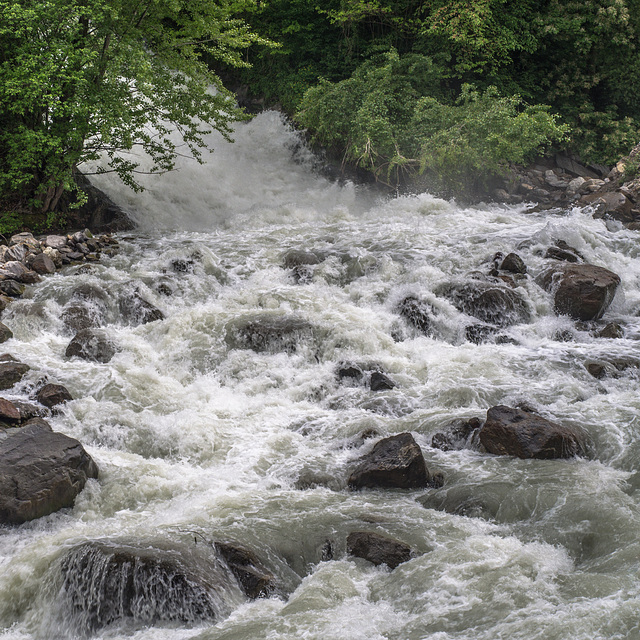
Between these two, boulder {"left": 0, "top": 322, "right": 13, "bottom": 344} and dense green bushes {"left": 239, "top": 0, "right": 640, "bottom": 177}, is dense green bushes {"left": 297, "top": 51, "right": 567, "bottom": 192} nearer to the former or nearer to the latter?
dense green bushes {"left": 239, "top": 0, "right": 640, "bottom": 177}

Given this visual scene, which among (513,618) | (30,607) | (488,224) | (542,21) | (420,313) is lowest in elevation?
(30,607)

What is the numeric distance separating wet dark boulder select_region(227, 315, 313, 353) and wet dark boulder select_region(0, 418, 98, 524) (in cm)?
330

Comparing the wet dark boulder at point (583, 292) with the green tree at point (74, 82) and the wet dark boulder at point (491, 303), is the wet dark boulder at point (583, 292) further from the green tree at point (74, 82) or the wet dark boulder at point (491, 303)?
the green tree at point (74, 82)

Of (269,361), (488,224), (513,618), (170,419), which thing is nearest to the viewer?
(513,618)

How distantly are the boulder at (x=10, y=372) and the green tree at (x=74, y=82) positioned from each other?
4735 millimetres

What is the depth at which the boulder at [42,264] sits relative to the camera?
400 inches

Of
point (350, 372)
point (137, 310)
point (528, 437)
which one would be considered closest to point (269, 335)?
point (350, 372)

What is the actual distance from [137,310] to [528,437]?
605 centimetres

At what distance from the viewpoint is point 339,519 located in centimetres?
483

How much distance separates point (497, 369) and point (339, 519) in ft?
12.0

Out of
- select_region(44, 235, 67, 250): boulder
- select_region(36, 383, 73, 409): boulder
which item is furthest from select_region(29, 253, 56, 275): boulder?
select_region(36, 383, 73, 409): boulder

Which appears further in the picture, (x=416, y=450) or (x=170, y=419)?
(x=170, y=419)

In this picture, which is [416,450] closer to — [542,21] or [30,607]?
[30,607]

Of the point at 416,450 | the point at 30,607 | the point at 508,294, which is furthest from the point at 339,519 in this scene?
the point at 508,294
